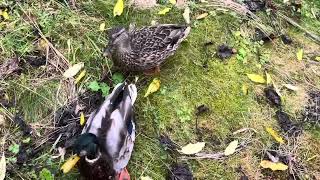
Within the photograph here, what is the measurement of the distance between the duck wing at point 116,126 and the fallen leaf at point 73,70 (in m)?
0.55

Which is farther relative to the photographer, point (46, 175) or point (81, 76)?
point (81, 76)

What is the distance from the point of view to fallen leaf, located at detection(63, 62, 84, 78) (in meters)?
4.67

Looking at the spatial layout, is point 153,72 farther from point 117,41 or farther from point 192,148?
point 192,148

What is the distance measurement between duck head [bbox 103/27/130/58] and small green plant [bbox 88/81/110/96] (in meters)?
0.27

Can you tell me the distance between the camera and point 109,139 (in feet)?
13.1

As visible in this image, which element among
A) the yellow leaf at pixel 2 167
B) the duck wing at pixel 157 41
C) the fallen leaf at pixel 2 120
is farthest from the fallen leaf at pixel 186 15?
the yellow leaf at pixel 2 167

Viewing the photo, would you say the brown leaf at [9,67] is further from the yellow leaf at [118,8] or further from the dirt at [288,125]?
the dirt at [288,125]

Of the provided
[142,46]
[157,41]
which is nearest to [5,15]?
[142,46]

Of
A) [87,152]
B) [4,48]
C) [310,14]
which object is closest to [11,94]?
[4,48]

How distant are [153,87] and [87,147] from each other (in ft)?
3.56

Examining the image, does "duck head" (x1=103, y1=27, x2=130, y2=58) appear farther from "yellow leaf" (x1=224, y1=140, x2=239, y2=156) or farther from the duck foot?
"yellow leaf" (x1=224, y1=140, x2=239, y2=156)

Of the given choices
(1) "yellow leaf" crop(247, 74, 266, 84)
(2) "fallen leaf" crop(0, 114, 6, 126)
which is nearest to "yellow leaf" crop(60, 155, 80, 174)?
(2) "fallen leaf" crop(0, 114, 6, 126)

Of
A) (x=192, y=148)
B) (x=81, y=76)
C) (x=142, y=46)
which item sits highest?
(x=142, y=46)

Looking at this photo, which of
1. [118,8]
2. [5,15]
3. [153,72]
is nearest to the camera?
[153,72]
